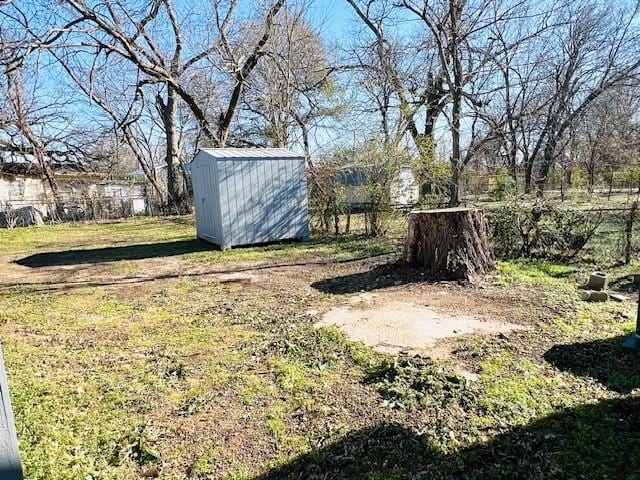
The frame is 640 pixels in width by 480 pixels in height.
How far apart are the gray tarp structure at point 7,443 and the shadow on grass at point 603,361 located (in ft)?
9.35

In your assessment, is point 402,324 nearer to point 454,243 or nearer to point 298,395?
point 298,395

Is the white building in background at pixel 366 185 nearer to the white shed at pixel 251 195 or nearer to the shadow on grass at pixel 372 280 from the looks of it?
the white shed at pixel 251 195

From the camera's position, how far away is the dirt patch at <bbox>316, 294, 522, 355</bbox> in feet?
10.6

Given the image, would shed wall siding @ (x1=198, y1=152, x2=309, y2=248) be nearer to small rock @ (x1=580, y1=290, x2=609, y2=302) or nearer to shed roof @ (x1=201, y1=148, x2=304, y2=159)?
shed roof @ (x1=201, y1=148, x2=304, y2=159)

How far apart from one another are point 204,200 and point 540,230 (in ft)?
20.7

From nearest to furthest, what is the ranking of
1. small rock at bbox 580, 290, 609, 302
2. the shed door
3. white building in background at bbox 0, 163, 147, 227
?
1. small rock at bbox 580, 290, 609, 302
2. the shed door
3. white building in background at bbox 0, 163, 147, 227

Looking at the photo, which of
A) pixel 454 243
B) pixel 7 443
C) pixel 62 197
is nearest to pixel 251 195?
pixel 454 243

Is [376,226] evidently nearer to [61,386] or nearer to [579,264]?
[579,264]

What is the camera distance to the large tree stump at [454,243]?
16.3ft

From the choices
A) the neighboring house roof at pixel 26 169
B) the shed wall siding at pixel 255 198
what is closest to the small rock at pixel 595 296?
the shed wall siding at pixel 255 198

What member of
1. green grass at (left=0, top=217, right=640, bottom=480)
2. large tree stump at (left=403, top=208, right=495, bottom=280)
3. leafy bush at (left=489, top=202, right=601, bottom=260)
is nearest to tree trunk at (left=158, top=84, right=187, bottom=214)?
green grass at (left=0, top=217, right=640, bottom=480)

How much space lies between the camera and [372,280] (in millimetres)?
5262

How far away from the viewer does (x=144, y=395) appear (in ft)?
8.28

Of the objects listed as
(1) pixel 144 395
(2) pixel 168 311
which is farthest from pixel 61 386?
(2) pixel 168 311
